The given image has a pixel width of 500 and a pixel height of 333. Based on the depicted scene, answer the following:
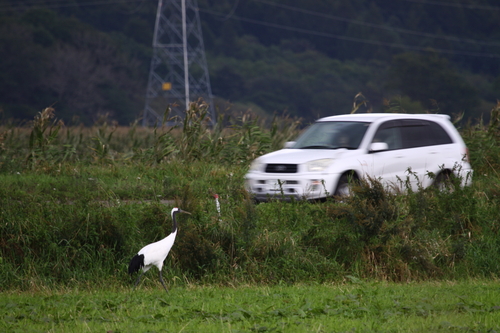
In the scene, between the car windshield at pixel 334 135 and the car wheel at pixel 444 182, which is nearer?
the car wheel at pixel 444 182

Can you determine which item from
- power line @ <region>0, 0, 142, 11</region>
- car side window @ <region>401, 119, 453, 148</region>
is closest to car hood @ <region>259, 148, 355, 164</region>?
car side window @ <region>401, 119, 453, 148</region>

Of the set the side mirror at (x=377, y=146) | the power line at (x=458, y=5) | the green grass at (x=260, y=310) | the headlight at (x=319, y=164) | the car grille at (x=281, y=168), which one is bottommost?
the green grass at (x=260, y=310)

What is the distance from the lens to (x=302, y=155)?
37.4ft

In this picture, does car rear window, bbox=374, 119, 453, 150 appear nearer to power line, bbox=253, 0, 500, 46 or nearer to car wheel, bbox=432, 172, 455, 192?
car wheel, bbox=432, 172, 455, 192

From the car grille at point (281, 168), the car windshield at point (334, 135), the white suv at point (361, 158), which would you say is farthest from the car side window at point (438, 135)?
the car grille at point (281, 168)

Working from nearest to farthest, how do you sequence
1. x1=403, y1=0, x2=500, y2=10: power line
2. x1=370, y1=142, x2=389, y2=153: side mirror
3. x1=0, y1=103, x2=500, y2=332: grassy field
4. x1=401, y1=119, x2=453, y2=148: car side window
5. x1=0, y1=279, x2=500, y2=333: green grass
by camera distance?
x1=0, y1=279, x2=500, y2=333: green grass < x1=0, y1=103, x2=500, y2=332: grassy field < x1=370, y1=142, x2=389, y2=153: side mirror < x1=401, y1=119, x2=453, y2=148: car side window < x1=403, y1=0, x2=500, y2=10: power line

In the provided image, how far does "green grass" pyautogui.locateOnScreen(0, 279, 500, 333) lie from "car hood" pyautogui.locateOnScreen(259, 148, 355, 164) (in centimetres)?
322

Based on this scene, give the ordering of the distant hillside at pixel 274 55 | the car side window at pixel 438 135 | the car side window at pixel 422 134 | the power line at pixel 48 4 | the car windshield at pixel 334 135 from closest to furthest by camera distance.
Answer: the car windshield at pixel 334 135 < the car side window at pixel 422 134 < the car side window at pixel 438 135 < the distant hillside at pixel 274 55 < the power line at pixel 48 4

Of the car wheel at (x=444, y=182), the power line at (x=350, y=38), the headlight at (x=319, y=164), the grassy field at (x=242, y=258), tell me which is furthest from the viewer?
the power line at (x=350, y=38)

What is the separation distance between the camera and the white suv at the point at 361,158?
11.0 meters

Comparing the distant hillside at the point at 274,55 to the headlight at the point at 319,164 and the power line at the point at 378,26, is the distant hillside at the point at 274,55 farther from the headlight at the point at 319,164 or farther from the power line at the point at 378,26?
the headlight at the point at 319,164

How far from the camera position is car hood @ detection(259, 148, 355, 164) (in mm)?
11187

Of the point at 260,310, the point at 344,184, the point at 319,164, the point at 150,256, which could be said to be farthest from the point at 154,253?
the point at 344,184

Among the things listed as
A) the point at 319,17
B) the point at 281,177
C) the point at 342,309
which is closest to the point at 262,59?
the point at 319,17
